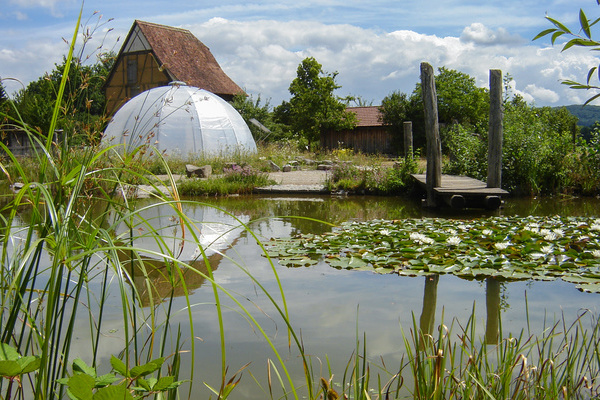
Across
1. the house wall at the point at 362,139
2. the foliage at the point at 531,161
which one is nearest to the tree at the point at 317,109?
the house wall at the point at 362,139

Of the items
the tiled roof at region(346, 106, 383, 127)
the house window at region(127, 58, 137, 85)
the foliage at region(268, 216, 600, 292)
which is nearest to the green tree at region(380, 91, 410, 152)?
the tiled roof at region(346, 106, 383, 127)

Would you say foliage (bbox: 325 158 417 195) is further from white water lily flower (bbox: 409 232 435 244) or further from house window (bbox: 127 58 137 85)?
house window (bbox: 127 58 137 85)

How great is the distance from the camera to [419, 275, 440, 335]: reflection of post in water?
3.08 meters

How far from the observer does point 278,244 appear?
5.63 metres

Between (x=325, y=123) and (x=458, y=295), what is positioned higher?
(x=325, y=123)

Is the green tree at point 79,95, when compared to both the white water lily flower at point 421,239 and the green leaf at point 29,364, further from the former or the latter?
the white water lily flower at point 421,239

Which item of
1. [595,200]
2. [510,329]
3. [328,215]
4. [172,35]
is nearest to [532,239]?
[510,329]

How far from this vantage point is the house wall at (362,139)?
1095 inches

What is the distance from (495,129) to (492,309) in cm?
604

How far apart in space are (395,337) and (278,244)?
2.82 metres

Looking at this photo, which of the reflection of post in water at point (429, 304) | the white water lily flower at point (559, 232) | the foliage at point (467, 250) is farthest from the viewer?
the white water lily flower at point (559, 232)

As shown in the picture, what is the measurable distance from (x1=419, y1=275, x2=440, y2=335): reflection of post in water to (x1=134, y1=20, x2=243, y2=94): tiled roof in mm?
22338

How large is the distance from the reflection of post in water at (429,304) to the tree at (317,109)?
883 inches

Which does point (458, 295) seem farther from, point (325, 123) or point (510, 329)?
point (325, 123)
